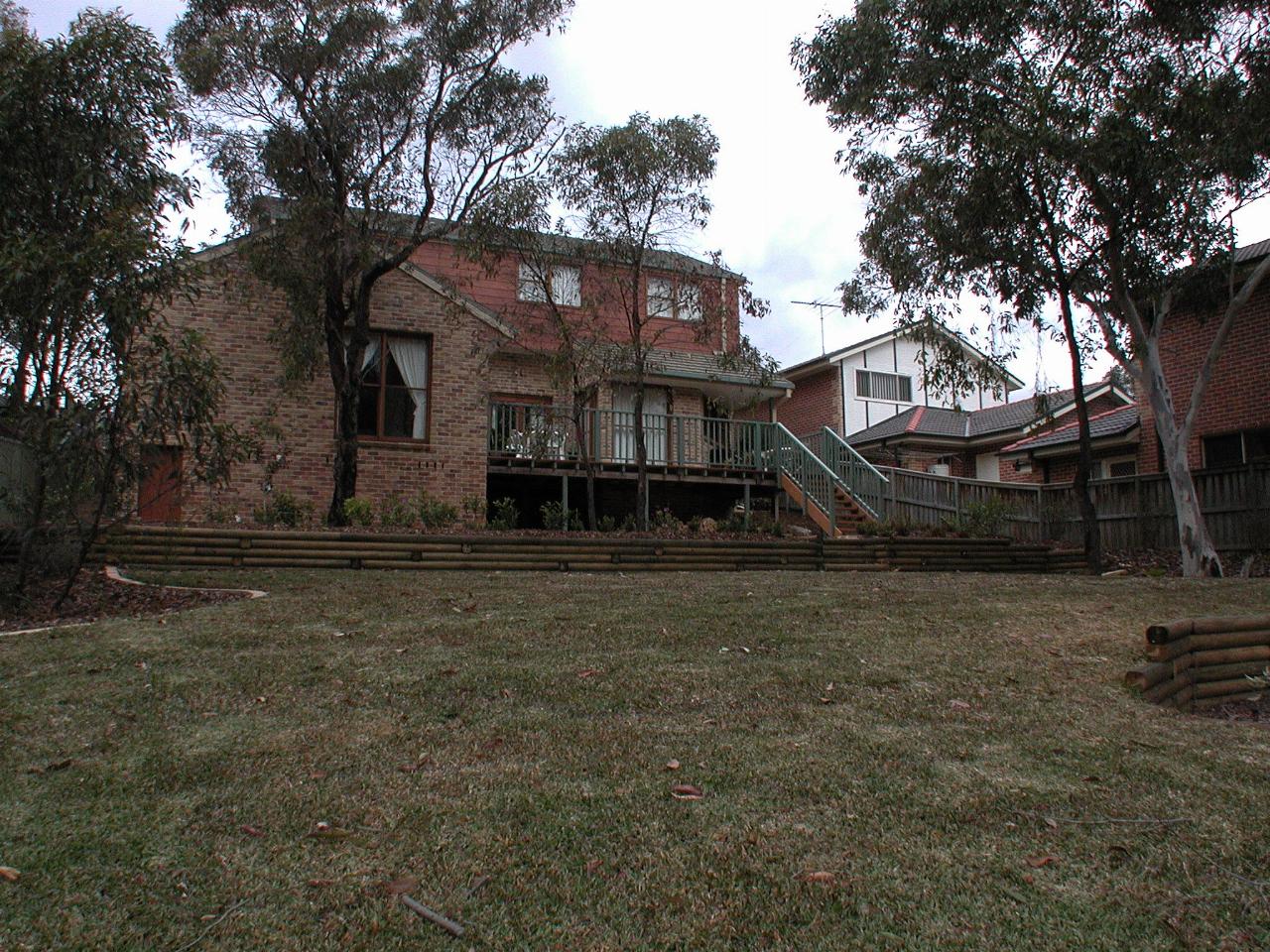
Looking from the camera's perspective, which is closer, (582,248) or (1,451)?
(1,451)

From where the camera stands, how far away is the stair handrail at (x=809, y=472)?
16906 millimetres

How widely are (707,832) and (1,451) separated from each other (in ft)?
28.9

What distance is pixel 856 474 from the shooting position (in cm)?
1791

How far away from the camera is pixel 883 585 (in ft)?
34.9

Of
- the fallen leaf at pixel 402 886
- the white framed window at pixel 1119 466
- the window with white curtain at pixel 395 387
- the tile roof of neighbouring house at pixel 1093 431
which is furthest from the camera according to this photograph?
the white framed window at pixel 1119 466

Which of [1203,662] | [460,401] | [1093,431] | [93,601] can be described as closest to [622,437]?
[460,401]

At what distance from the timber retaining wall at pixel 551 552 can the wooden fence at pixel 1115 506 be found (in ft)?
7.20

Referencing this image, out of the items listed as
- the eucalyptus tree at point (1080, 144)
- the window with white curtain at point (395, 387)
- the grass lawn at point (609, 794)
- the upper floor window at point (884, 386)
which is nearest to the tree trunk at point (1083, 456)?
the eucalyptus tree at point (1080, 144)

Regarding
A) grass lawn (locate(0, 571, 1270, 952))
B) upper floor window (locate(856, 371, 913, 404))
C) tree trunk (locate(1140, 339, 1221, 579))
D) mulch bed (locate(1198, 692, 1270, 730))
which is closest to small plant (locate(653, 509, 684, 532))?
tree trunk (locate(1140, 339, 1221, 579))

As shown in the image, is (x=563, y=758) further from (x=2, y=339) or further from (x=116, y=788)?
(x=2, y=339)

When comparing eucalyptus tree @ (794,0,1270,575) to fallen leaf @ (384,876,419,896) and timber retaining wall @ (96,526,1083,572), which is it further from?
fallen leaf @ (384,876,419,896)

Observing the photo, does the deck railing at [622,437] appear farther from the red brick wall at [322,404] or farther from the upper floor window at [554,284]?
the upper floor window at [554,284]

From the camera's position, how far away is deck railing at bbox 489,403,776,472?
1672cm

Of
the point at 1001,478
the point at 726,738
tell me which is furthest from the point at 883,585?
the point at 1001,478
